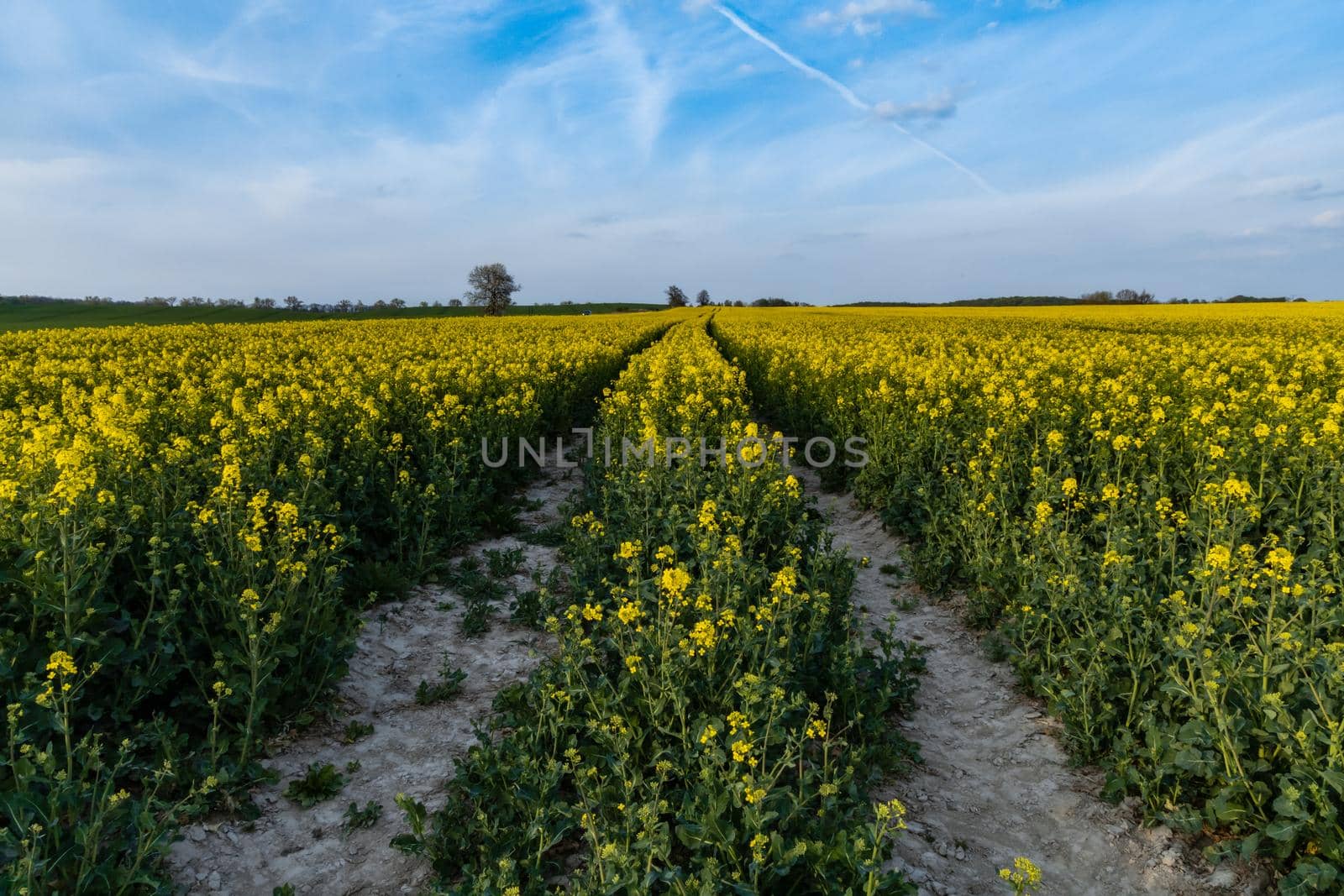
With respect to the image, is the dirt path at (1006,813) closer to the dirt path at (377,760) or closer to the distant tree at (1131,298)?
the dirt path at (377,760)

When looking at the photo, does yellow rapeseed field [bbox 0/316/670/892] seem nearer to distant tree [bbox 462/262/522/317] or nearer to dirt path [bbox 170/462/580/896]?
dirt path [bbox 170/462/580/896]

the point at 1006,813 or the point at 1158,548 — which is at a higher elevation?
the point at 1158,548

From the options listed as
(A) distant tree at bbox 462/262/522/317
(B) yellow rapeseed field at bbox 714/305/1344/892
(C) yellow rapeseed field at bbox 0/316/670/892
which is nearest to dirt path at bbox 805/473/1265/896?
(B) yellow rapeseed field at bbox 714/305/1344/892

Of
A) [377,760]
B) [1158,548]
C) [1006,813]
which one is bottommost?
[1006,813]

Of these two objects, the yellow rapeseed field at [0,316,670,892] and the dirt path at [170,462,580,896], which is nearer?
the yellow rapeseed field at [0,316,670,892]

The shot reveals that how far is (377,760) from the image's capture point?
165 inches

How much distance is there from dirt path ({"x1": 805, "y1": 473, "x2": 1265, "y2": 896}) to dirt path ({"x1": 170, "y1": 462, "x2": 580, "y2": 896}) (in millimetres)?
2715

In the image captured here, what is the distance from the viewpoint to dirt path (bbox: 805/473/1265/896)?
3359mm

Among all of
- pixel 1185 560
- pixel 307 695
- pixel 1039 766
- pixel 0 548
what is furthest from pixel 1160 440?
→ pixel 0 548

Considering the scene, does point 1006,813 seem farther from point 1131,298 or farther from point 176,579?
point 1131,298

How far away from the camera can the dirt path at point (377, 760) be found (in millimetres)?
3273

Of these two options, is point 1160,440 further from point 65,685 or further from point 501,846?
point 65,685

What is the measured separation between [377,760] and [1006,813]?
3800 millimetres

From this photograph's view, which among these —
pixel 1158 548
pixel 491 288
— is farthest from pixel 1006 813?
pixel 491 288
